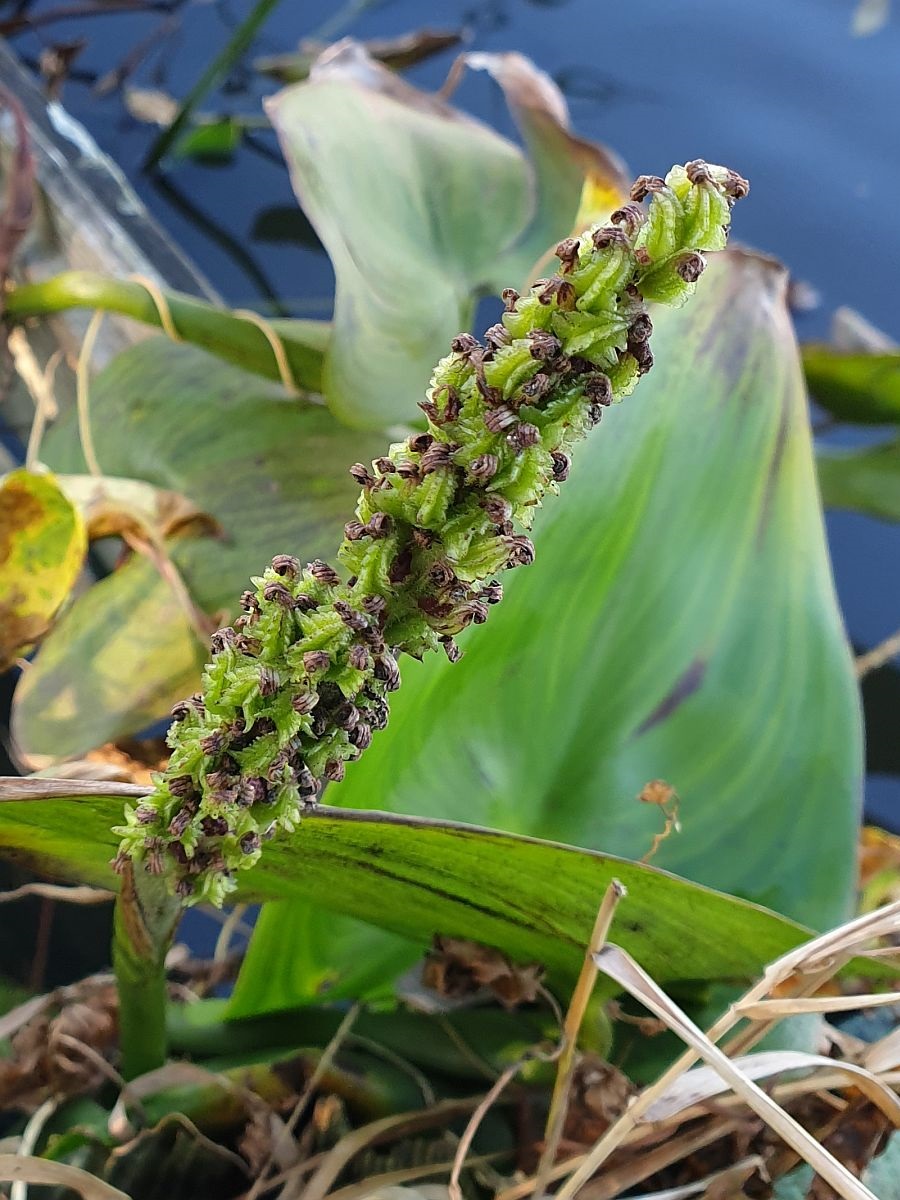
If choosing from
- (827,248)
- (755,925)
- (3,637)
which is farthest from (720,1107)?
(827,248)

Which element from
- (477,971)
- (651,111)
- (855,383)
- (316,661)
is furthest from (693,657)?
(651,111)

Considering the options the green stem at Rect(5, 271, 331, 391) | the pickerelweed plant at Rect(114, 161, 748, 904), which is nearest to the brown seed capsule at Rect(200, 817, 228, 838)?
the pickerelweed plant at Rect(114, 161, 748, 904)

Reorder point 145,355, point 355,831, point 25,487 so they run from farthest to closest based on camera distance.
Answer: point 145,355, point 25,487, point 355,831

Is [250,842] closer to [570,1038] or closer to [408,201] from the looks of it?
[570,1038]

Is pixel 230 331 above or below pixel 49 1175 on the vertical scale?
above

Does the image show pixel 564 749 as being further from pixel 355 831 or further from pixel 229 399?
pixel 229 399
